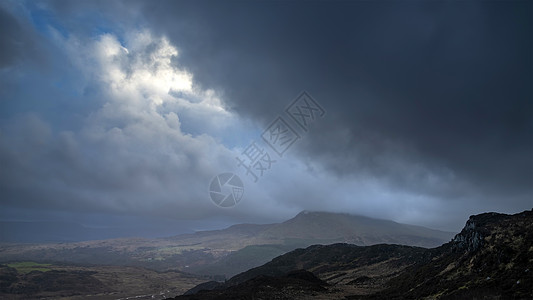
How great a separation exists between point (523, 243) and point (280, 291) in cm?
4146

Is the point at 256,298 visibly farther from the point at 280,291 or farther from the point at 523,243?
the point at 523,243

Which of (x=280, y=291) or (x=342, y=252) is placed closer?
(x=280, y=291)

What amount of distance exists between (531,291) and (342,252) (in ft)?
533

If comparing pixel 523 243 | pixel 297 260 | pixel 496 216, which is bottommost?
pixel 297 260

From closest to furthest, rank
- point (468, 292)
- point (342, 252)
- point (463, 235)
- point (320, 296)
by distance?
1. point (468, 292)
2. point (320, 296)
3. point (463, 235)
4. point (342, 252)

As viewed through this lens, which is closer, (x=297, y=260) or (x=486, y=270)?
(x=486, y=270)

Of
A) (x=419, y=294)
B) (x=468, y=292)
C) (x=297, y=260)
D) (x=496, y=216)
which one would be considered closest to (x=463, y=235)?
(x=496, y=216)

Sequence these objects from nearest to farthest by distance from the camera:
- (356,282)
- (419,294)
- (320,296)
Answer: (419,294) < (320,296) < (356,282)

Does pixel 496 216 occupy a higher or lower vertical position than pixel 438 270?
higher

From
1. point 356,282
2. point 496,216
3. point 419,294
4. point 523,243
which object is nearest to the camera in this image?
point 523,243

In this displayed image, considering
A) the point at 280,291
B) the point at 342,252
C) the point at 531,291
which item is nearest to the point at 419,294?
the point at 531,291

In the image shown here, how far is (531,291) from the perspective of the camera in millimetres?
25797

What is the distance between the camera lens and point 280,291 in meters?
60.0

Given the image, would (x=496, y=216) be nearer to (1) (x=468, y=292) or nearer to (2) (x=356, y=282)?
(2) (x=356, y=282)
